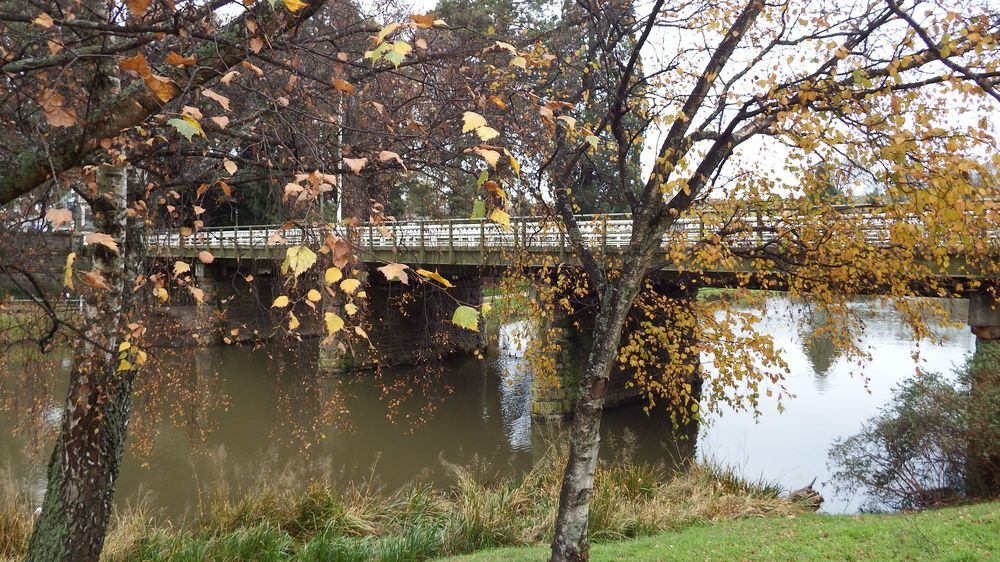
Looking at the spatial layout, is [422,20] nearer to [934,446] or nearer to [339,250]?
[339,250]

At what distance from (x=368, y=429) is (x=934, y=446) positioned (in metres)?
11.7

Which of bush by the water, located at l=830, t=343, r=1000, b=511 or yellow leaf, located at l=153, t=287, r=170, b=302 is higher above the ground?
yellow leaf, located at l=153, t=287, r=170, b=302

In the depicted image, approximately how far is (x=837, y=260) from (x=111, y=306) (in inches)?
260

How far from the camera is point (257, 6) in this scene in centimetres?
290

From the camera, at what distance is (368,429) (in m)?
16.2

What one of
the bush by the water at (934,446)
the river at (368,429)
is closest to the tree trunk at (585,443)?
the river at (368,429)

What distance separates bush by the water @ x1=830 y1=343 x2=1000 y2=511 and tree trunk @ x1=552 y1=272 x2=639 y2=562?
7243 mm

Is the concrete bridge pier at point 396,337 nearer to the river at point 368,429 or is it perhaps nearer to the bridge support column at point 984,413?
the river at point 368,429

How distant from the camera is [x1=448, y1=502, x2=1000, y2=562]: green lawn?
6051mm

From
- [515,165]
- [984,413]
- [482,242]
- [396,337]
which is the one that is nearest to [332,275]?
[515,165]

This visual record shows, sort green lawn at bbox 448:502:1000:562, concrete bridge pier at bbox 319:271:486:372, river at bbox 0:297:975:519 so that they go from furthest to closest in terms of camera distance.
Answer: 1. concrete bridge pier at bbox 319:271:486:372
2. river at bbox 0:297:975:519
3. green lawn at bbox 448:502:1000:562

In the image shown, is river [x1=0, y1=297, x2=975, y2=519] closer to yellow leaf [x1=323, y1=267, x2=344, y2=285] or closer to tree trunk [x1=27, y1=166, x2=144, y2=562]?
tree trunk [x1=27, y1=166, x2=144, y2=562]

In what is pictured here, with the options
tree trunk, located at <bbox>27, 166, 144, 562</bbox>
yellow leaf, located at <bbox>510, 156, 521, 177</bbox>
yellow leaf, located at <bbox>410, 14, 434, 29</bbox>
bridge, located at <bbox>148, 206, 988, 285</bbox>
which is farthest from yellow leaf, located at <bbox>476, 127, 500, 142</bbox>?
bridge, located at <bbox>148, 206, 988, 285</bbox>

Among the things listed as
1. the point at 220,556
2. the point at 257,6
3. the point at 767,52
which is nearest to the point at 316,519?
the point at 220,556
